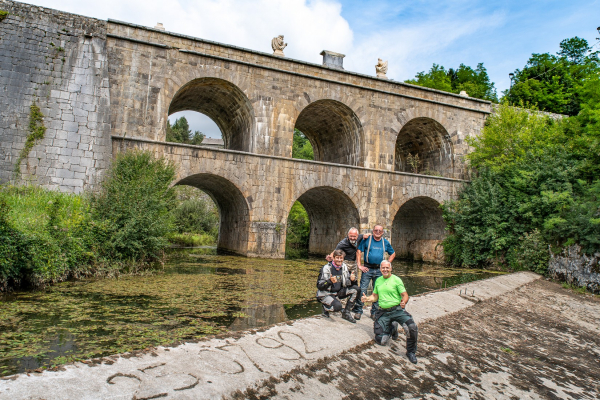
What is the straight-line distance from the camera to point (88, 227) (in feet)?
→ 31.8

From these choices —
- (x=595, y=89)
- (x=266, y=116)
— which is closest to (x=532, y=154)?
(x=595, y=89)

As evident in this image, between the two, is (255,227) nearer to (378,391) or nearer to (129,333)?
(129,333)

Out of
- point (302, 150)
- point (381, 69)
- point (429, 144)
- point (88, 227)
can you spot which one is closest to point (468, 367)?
point (88, 227)

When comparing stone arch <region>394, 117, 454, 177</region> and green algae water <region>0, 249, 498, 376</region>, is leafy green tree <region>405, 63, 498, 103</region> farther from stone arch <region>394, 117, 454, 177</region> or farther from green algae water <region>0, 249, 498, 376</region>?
green algae water <region>0, 249, 498, 376</region>

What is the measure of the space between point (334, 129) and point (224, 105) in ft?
18.0

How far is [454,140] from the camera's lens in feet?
68.0

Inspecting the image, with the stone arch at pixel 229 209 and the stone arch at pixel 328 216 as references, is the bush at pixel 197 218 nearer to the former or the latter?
the stone arch at pixel 328 216

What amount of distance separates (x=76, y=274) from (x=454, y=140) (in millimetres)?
17894

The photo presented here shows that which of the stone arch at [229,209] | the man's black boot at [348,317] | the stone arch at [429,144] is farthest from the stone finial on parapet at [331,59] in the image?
the man's black boot at [348,317]

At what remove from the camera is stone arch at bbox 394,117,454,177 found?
20.8 metres

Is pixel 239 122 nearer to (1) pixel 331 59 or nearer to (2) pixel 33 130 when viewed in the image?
(1) pixel 331 59

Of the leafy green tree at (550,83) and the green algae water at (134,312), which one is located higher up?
the leafy green tree at (550,83)

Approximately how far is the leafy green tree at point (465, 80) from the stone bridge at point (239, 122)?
14716 millimetres

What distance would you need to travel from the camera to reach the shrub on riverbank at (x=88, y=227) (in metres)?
7.50
